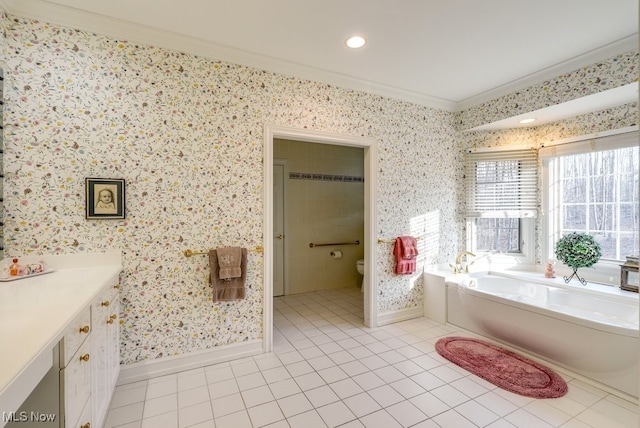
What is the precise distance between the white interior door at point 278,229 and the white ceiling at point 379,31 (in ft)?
5.86

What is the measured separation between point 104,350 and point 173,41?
85.7 inches

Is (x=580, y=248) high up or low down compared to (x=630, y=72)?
down

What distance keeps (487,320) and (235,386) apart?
7.53 feet

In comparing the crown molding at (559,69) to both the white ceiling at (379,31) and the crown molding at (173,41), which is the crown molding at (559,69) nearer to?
the white ceiling at (379,31)

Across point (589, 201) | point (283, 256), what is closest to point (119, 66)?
point (283, 256)

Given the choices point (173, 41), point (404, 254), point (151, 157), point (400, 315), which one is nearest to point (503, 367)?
point (400, 315)

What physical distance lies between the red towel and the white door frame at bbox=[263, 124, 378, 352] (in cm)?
27

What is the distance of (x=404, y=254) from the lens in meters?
3.21

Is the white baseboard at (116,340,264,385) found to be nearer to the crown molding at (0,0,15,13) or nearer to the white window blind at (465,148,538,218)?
the crown molding at (0,0,15,13)

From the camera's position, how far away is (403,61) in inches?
102

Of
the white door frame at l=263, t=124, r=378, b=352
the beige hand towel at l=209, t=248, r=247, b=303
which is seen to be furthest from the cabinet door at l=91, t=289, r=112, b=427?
the white door frame at l=263, t=124, r=378, b=352

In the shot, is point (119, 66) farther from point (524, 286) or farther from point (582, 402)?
point (524, 286)

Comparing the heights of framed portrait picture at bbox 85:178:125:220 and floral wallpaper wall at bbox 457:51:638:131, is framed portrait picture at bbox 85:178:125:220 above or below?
below

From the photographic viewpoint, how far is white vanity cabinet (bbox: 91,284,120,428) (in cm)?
149
